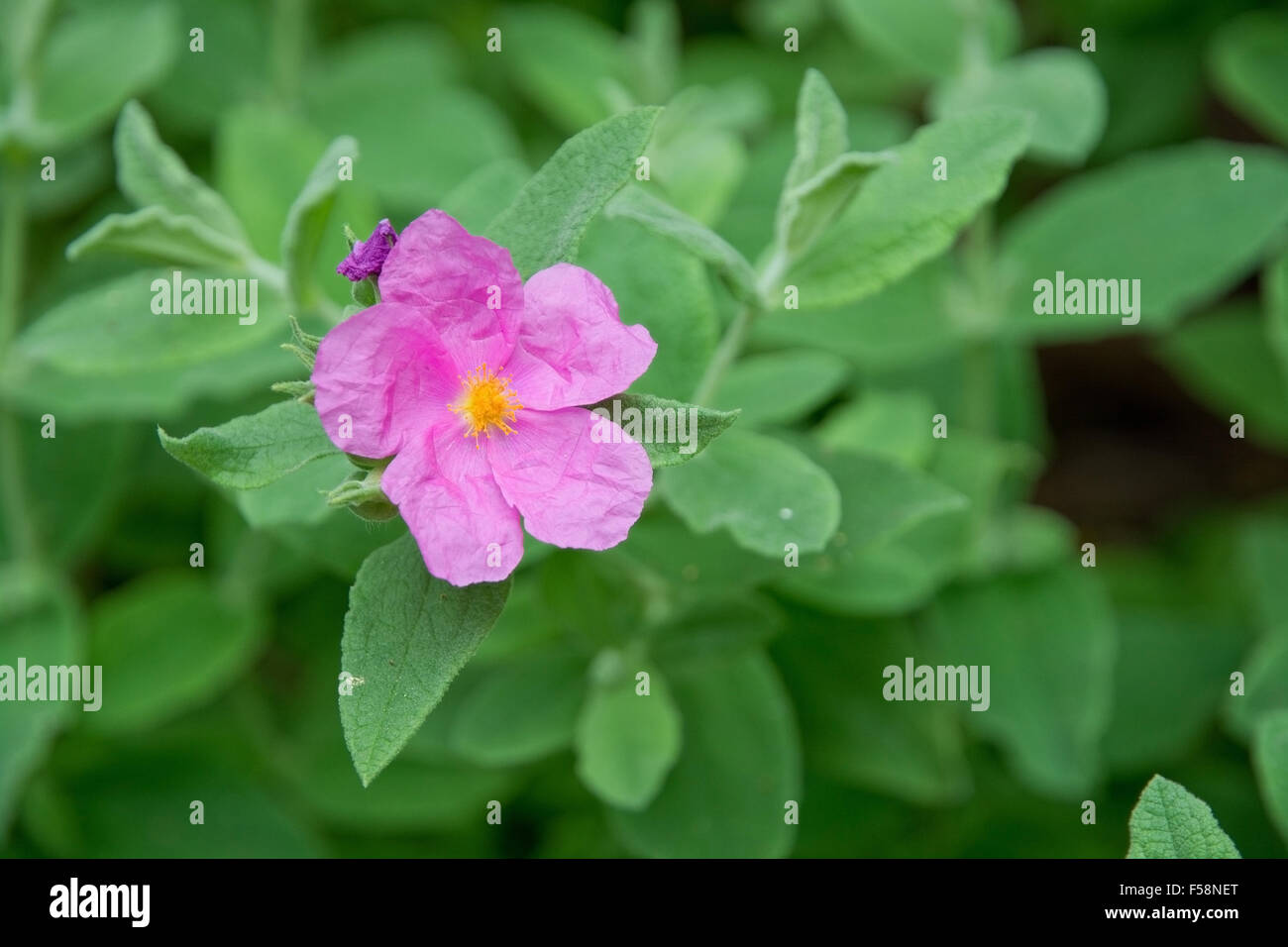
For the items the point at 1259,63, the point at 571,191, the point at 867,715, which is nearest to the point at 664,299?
the point at 571,191

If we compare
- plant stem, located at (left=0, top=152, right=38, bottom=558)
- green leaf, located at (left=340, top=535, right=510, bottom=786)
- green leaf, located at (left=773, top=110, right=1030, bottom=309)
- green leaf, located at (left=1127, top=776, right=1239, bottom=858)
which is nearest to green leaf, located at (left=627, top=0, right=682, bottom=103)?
green leaf, located at (left=773, top=110, right=1030, bottom=309)

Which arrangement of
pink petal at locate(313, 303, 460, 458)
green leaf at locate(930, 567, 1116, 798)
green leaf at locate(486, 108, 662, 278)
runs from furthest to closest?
green leaf at locate(930, 567, 1116, 798) → green leaf at locate(486, 108, 662, 278) → pink petal at locate(313, 303, 460, 458)

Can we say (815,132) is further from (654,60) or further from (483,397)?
(654,60)

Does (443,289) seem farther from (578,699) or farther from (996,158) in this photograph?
(578,699)

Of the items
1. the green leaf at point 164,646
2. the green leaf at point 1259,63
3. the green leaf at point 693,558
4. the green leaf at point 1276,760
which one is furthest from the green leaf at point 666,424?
the green leaf at point 1259,63

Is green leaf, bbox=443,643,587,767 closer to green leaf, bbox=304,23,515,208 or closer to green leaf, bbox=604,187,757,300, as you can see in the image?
green leaf, bbox=604,187,757,300

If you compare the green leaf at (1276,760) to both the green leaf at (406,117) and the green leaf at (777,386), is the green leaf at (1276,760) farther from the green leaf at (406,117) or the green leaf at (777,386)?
the green leaf at (406,117)
